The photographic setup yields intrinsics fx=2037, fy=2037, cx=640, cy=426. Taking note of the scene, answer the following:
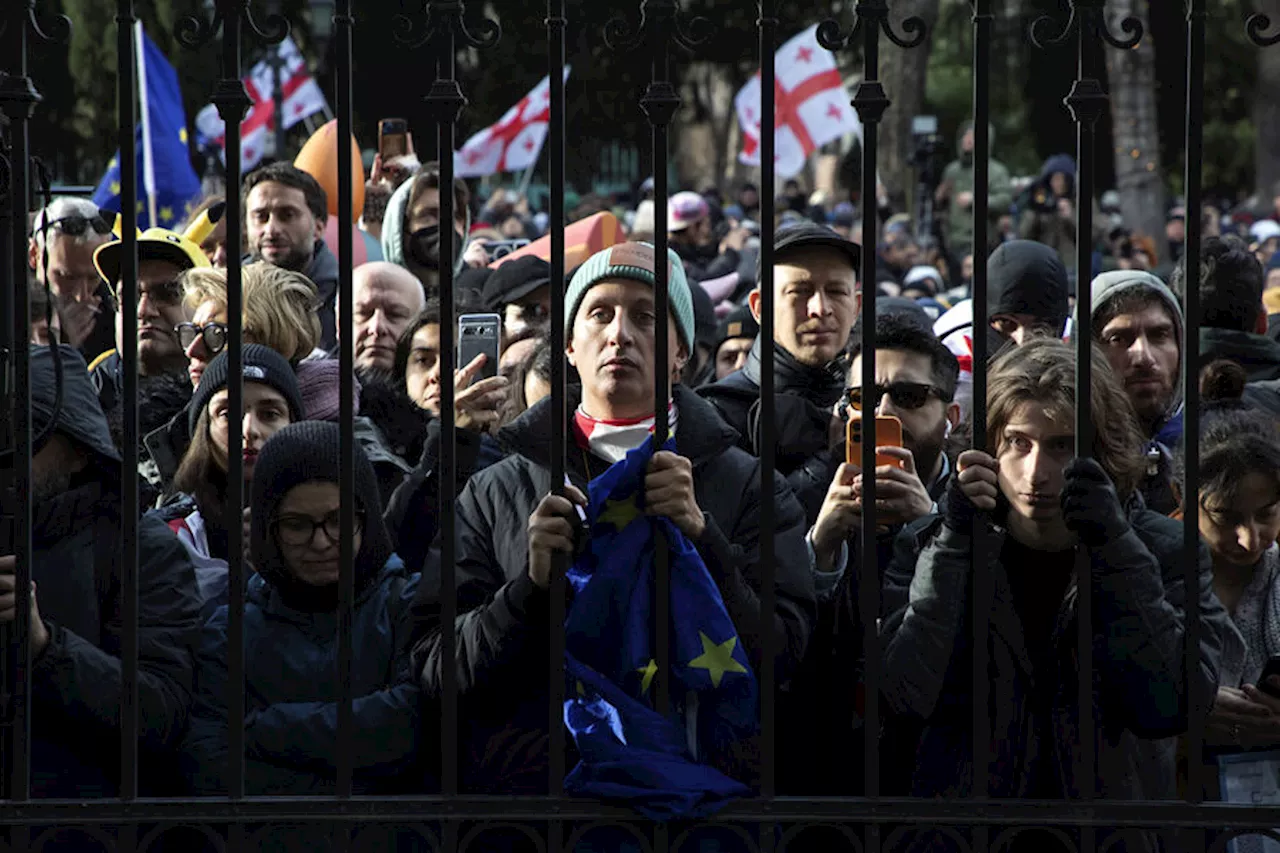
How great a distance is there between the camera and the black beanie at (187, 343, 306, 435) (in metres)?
4.82

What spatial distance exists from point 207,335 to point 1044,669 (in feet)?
8.54

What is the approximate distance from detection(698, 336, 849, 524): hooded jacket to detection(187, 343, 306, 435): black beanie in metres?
1.04

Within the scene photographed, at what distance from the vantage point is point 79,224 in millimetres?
7453

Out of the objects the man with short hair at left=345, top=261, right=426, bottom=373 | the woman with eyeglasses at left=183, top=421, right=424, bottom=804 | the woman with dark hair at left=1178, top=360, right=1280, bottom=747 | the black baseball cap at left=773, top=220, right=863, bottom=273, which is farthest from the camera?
the man with short hair at left=345, top=261, right=426, bottom=373

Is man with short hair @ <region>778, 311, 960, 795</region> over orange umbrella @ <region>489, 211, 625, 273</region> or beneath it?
beneath

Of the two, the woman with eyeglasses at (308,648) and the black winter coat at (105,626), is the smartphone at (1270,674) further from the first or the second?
the black winter coat at (105,626)

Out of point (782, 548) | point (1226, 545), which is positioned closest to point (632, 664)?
point (782, 548)

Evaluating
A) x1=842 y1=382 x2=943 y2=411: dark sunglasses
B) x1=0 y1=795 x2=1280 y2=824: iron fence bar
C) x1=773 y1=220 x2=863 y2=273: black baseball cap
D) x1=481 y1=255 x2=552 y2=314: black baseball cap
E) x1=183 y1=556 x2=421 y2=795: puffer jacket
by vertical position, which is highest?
x1=773 y1=220 x2=863 y2=273: black baseball cap

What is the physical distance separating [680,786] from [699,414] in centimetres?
82

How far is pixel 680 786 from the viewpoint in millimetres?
3316

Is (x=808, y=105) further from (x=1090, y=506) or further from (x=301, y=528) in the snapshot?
(x=1090, y=506)

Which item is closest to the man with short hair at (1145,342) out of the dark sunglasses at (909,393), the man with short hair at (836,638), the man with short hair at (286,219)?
the dark sunglasses at (909,393)

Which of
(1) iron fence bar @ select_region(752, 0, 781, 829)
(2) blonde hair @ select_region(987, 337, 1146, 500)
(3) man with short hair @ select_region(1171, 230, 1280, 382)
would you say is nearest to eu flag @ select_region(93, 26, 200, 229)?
(3) man with short hair @ select_region(1171, 230, 1280, 382)

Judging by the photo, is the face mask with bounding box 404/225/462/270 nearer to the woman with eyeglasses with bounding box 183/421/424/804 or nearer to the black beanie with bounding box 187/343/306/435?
the black beanie with bounding box 187/343/306/435
